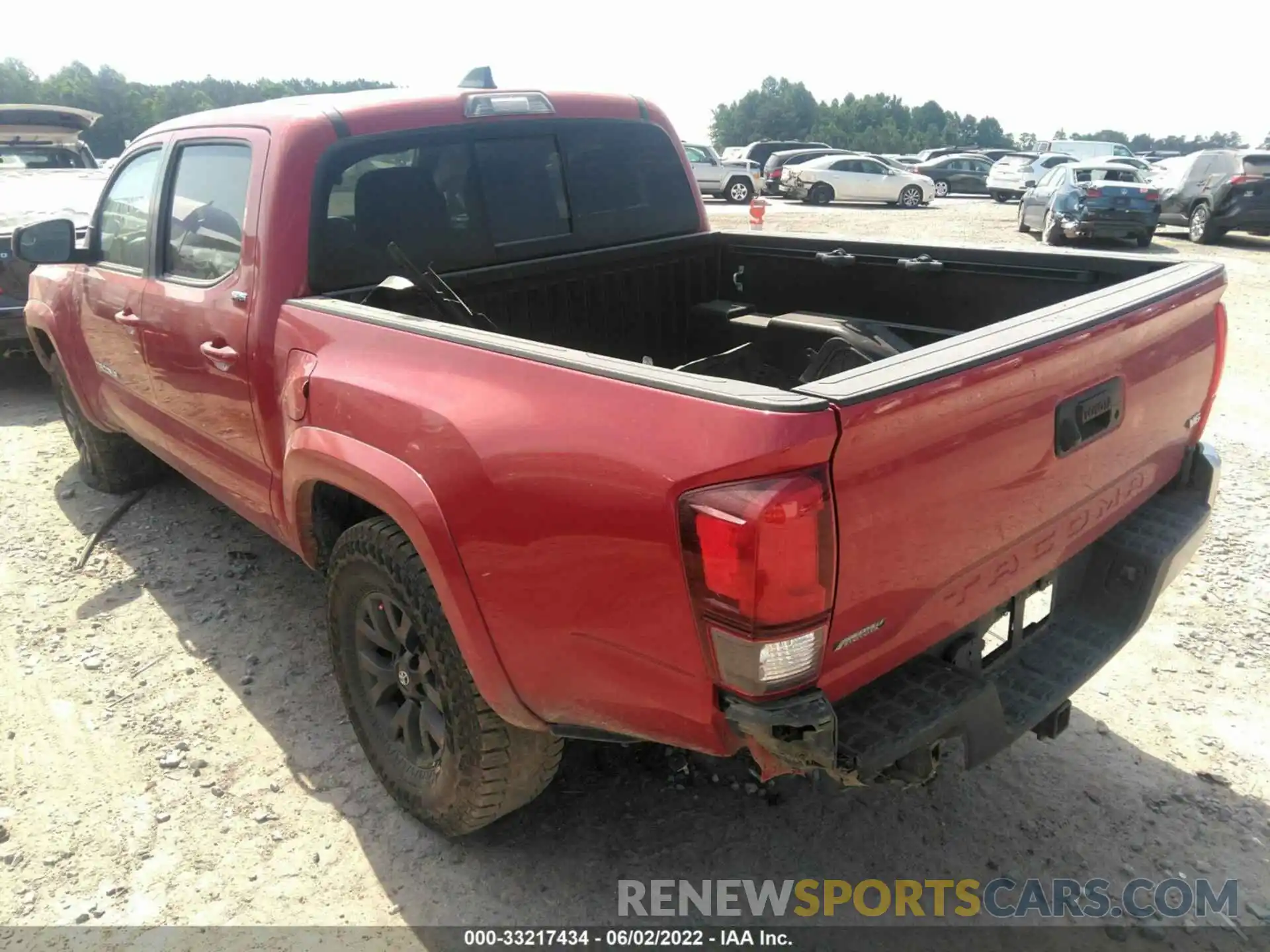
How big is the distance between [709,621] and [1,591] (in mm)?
3971

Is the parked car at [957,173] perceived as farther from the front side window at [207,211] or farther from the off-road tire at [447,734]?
the off-road tire at [447,734]

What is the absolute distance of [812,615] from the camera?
166 centimetres

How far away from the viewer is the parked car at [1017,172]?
26328 mm

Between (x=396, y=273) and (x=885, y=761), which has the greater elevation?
(x=396, y=273)

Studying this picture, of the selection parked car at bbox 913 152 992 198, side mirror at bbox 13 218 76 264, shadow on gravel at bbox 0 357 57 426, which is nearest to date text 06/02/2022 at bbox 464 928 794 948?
side mirror at bbox 13 218 76 264

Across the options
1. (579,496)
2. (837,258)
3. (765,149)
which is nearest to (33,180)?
(837,258)

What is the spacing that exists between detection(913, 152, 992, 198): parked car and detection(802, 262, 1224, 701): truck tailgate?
32.2 metres

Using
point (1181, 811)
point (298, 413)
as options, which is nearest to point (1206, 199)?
point (1181, 811)

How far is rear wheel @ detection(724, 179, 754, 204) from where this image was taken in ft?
88.9

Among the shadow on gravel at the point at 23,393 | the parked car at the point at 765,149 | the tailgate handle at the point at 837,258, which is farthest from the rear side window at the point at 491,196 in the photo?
the parked car at the point at 765,149

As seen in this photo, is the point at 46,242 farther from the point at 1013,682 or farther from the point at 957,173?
the point at 957,173

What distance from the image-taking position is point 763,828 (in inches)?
106

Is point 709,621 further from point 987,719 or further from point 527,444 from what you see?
point 987,719

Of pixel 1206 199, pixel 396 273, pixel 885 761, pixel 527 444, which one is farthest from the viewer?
pixel 1206 199
